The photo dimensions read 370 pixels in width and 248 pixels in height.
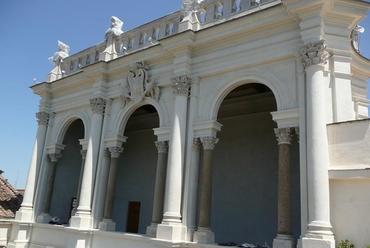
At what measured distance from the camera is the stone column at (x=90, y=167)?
1541 centimetres

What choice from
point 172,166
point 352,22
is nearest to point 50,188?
point 172,166

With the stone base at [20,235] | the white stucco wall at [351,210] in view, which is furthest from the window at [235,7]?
the stone base at [20,235]

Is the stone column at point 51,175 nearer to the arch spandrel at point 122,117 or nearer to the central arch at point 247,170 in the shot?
the arch spandrel at point 122,117

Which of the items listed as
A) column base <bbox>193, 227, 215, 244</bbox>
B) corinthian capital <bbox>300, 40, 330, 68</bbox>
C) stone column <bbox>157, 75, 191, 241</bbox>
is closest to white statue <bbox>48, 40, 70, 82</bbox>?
stone column <bbox>157, 75, 191, 241</bbox>

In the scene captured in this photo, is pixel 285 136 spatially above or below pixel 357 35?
below

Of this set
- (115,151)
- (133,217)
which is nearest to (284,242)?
(115,151)

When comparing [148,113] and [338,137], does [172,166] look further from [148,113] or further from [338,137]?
[148,113]

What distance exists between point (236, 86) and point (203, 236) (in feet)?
17.3

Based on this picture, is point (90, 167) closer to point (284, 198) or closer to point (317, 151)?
point (284, 198)

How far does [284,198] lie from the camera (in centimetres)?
1057

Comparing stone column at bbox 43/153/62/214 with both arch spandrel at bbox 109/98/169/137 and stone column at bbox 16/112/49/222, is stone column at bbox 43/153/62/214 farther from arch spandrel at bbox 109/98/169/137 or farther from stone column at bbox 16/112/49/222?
arch spandrel at bbox 109/98/169/137

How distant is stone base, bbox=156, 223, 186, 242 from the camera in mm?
12023

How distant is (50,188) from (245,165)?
33.2ft

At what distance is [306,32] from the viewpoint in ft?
35.6
